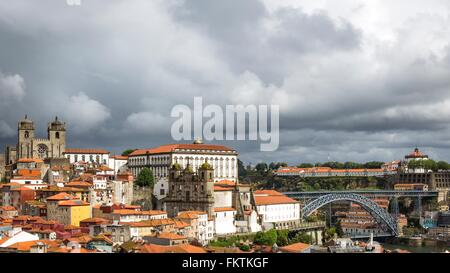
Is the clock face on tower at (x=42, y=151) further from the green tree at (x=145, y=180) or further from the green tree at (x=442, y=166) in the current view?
the green tree at (x=442, y=166)

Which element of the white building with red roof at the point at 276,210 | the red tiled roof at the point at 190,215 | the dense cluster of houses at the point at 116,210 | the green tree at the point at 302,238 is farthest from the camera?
the white building with red roof at the point at 276,210

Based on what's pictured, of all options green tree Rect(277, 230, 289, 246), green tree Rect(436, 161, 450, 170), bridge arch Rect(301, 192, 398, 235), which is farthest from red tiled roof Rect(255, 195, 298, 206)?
green tree Rect(436, 161, 450, 170)

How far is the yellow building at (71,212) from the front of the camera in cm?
1822

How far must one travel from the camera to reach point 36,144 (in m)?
27.5

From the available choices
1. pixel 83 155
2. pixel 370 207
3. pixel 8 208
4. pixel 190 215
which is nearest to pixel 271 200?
pixel 190 215

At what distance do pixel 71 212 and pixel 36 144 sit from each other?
10198mm

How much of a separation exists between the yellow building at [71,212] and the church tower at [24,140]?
9504 millimetres

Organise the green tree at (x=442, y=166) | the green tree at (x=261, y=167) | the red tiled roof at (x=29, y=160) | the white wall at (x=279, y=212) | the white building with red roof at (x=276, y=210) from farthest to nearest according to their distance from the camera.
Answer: the green tree at (x=261, y=167) → the green tree at (x=442, y=166) → the red tiled roof at (x=29, y=160) → the white wall at (x=279, y=212) → the white building with red roof at (x=276, y=210)

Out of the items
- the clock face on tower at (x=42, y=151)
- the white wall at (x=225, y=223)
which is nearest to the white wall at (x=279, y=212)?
the white wall at (x=225, y=223)

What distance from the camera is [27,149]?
27250 millimetres

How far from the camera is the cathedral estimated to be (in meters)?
27.2
